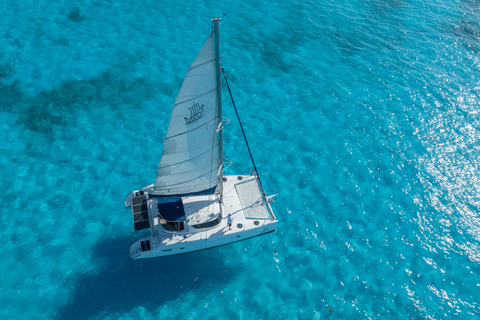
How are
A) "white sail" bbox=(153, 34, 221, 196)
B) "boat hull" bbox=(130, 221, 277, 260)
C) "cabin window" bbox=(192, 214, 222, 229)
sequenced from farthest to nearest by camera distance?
1. "cabin window" bbox=(192, 214, 222, 229)
2. "boat hull" bbox=(130, 221, 277, 260)
3. "white sail" bbox=(153, 34, 221, 196)

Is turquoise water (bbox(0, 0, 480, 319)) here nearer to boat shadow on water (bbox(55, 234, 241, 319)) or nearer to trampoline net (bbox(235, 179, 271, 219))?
boat shadow on water (bbox(55, 234, 241, 319))

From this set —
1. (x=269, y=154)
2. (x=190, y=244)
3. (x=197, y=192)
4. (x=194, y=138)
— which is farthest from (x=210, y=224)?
(x=269, y=154)

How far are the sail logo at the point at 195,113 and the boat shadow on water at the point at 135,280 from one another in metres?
8.09

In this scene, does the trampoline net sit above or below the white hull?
above

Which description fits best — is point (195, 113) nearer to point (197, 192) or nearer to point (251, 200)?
point (197, 192)

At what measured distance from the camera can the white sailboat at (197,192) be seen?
1535cm

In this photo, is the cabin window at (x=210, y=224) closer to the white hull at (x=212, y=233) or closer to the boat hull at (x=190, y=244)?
the white hull at (x=212, y=233)

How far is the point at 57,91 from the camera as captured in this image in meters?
27.0

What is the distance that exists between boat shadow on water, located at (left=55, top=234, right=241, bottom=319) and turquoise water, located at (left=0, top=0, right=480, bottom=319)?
0.24ft

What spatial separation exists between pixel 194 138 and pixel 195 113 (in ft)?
4.14

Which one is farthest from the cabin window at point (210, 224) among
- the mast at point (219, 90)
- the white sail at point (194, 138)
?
the white sail at point (194, 138)

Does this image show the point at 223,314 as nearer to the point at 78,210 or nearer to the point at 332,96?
the point at 78,210

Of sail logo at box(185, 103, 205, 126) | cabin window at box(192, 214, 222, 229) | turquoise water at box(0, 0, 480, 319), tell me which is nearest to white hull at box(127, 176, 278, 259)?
cabin window at box(192, 214, 222, 229)

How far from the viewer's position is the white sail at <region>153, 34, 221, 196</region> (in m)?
14.7
